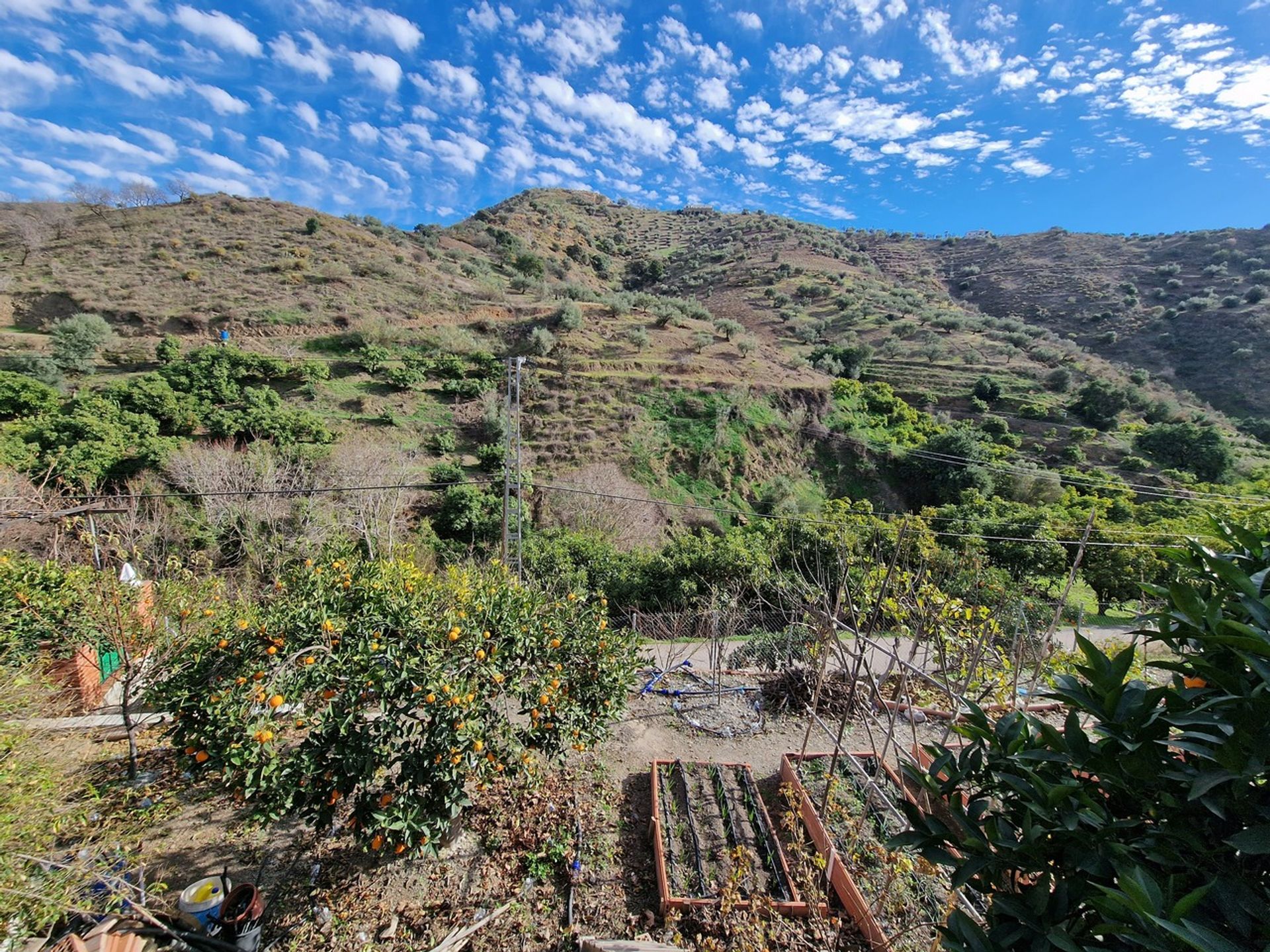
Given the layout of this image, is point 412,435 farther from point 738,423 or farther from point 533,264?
point 533,264

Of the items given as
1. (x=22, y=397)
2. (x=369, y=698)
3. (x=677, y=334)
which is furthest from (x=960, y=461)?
(x=22, y=397)

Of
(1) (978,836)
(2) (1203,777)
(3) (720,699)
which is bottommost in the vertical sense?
(3) (720,699)

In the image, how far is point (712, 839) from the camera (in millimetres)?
5180

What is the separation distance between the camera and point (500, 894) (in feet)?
14.6

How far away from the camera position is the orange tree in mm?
3365

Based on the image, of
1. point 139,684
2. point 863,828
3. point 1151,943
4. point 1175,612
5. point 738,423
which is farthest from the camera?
point 738,423

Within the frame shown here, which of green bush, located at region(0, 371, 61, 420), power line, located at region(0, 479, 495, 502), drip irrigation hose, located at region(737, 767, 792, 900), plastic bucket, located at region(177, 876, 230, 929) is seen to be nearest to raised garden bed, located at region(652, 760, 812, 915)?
drip irrigation hose, located at region(737, 767, 792, 900)

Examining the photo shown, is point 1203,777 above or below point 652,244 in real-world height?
below

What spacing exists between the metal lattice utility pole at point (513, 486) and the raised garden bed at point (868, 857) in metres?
6.17

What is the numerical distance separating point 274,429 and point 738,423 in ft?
55.8

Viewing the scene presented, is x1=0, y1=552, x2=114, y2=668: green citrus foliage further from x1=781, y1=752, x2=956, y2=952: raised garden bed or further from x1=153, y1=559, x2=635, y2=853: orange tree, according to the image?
x1=781, y1=752, x2=956, y2=952: raised garden bed

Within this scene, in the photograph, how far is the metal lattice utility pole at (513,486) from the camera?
10383 millimetres

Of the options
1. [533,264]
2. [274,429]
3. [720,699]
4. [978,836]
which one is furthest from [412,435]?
[533,264]

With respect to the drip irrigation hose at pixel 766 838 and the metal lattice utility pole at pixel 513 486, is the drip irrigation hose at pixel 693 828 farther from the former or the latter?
the metal lattice utility pole at pixel 513 486
